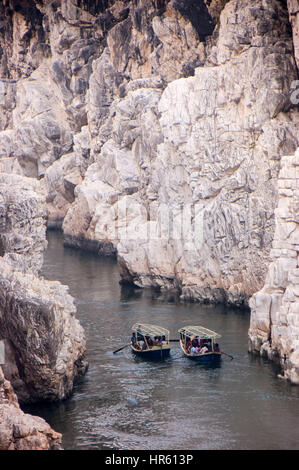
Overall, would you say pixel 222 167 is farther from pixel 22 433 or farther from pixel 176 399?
pixel 22 433

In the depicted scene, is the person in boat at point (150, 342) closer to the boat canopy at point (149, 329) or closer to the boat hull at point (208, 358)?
the boat canopy at point (149, 329)

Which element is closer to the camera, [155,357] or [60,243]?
[155,357]

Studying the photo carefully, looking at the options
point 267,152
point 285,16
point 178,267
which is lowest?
point 178,267

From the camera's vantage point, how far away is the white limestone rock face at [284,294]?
4866 centimetres

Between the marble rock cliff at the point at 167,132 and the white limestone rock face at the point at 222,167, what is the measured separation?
124 millimetres

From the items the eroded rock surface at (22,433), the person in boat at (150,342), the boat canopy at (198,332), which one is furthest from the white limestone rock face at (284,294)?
the eroded rock surface at (22,433)

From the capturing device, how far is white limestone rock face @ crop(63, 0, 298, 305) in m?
65.4

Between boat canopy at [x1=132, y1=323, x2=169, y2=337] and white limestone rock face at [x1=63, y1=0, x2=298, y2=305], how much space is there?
1159cm

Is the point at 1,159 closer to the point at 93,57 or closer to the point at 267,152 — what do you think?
the point at 93,57

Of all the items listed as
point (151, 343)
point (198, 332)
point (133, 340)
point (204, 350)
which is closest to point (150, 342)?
point (151, 343)

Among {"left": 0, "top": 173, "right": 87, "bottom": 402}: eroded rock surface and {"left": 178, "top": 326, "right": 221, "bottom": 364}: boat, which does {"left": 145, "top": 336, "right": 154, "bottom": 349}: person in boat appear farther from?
{"left": 0, "top": 173, "right": 87, "bottom": 402}: eroded rock surface

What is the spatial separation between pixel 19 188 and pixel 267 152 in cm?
2276

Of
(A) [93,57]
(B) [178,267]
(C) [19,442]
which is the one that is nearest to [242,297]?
(B) [178,267]

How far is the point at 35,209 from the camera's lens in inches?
2119
